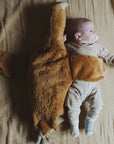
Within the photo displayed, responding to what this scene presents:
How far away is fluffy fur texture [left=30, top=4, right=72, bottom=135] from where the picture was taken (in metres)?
0.84

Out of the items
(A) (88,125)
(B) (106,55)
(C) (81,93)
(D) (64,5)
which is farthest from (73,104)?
(D) (64,5)

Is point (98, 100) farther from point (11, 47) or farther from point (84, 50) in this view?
point (11, 47)

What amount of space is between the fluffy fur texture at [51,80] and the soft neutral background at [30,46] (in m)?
0.09

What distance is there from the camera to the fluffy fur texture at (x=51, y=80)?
2.76 feet

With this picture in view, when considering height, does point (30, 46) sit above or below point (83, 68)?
above

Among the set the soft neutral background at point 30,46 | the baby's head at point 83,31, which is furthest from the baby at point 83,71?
the soft neutral background at point 30,46

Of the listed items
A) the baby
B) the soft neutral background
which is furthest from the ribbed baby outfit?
the soft neutral background

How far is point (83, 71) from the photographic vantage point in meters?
0.85

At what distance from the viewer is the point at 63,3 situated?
94 centimetres

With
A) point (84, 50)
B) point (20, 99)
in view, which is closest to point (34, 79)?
point (20, 99)

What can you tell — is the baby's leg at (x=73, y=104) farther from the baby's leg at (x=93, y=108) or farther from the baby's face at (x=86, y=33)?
the baby's face at (x=86, y=33)

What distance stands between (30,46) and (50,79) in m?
0.26

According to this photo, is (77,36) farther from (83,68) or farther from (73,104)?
(73,104)

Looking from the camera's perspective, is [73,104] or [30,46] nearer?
[73,104]
